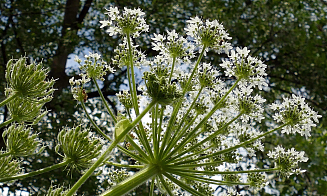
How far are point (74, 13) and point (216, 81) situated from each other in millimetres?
6601

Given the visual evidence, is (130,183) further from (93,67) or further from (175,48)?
(175,48)

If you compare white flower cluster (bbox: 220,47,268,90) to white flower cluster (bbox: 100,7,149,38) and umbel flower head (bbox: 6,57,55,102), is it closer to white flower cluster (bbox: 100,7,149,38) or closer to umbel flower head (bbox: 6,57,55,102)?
white flower cluster (bbox: 100,7,149,38)

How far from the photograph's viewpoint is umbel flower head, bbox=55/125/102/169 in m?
2.10

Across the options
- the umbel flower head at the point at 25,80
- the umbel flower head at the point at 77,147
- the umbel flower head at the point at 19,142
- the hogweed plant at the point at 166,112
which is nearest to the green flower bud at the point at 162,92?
the hogweed plant at the point at 166,112

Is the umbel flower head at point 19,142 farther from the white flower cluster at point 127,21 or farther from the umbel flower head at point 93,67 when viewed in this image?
the white flower cluster at point 127,21

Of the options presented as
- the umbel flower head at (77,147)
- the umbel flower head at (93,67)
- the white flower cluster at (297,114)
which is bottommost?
the umbel flower head at (77,147)

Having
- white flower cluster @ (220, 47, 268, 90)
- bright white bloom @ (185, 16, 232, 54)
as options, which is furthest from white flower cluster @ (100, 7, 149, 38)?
white flower cluster @ (220, 47, 268, 90)

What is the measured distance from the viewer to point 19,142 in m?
2.36

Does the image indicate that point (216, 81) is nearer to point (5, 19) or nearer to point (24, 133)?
point (24, 133)

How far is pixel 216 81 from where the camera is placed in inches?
137

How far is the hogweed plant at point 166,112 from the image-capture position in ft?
7.16

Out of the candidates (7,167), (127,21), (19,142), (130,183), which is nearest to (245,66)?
(127,21)

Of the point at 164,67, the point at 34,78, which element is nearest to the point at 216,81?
the point at 164,67

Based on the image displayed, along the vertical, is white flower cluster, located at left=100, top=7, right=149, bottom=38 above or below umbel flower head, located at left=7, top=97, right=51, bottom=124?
above
